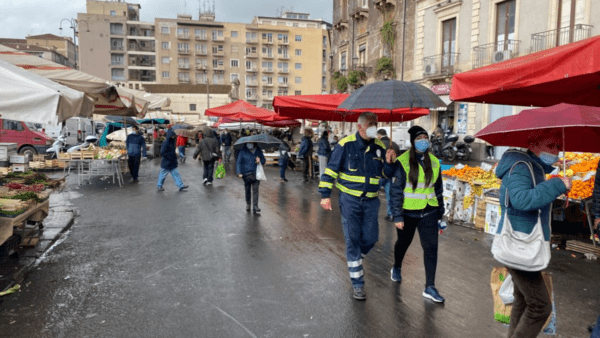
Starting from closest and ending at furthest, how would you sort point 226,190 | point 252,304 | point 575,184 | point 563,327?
point 563,327, point 252,304, point 575,184, point 226,190

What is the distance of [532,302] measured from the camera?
3262 mm

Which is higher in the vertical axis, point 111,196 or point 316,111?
point 316,111

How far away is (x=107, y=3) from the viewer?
83.2 metres

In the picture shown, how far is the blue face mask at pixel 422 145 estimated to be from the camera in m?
4.75

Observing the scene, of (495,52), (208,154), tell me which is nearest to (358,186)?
(208,154)

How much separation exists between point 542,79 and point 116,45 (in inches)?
3388

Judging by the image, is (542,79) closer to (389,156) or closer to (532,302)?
(389,156)

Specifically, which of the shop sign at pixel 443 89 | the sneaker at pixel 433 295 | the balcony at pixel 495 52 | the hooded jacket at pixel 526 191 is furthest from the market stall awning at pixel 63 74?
the shop sign at pixel 443 89

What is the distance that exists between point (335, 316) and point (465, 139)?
2034cm

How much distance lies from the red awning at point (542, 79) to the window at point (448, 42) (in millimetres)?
20036

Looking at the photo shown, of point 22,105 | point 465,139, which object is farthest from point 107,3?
point 22,105

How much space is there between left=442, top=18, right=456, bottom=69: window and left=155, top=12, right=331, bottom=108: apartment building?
59.5 metres

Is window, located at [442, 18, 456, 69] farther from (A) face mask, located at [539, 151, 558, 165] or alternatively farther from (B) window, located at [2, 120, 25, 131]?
(A) face mask, located at [539, 151, 558, 165]

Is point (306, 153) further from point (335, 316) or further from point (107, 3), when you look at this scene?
point (107, 3)
